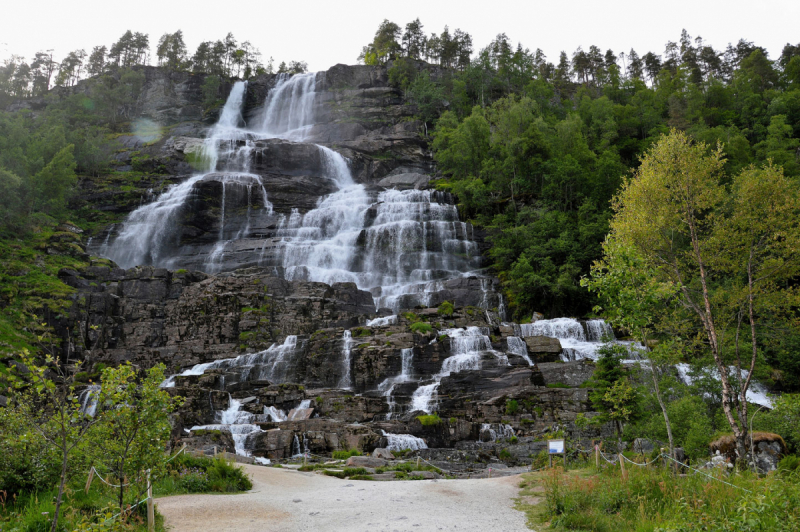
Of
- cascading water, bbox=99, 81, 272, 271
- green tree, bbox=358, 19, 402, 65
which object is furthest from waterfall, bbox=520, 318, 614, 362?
green tree, bbox=358, 19, 402, 65

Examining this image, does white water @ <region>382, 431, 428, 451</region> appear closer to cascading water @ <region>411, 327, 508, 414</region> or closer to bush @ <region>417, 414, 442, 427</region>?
bush @ <region>417, 414, 442, 427</region>

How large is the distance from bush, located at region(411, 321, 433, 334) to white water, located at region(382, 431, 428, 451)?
9009 mm

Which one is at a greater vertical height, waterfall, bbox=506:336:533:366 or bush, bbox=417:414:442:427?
waterfall, bbox=506:336:533:366

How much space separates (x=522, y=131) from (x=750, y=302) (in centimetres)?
4069

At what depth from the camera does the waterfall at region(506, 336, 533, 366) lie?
29312 mm

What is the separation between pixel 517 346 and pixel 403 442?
10.8 meters

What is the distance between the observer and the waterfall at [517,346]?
29.3 m

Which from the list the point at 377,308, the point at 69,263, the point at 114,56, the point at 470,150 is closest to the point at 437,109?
the point at 470,150

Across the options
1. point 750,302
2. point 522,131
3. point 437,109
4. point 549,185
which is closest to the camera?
point 750,302

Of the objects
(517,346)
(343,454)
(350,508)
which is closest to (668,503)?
(350,508)

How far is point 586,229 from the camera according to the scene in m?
41.7

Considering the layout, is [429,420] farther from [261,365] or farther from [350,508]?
[350,508]

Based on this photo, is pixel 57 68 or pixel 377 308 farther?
pixel 57 68

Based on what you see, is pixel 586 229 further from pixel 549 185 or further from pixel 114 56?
pixel 114 56
